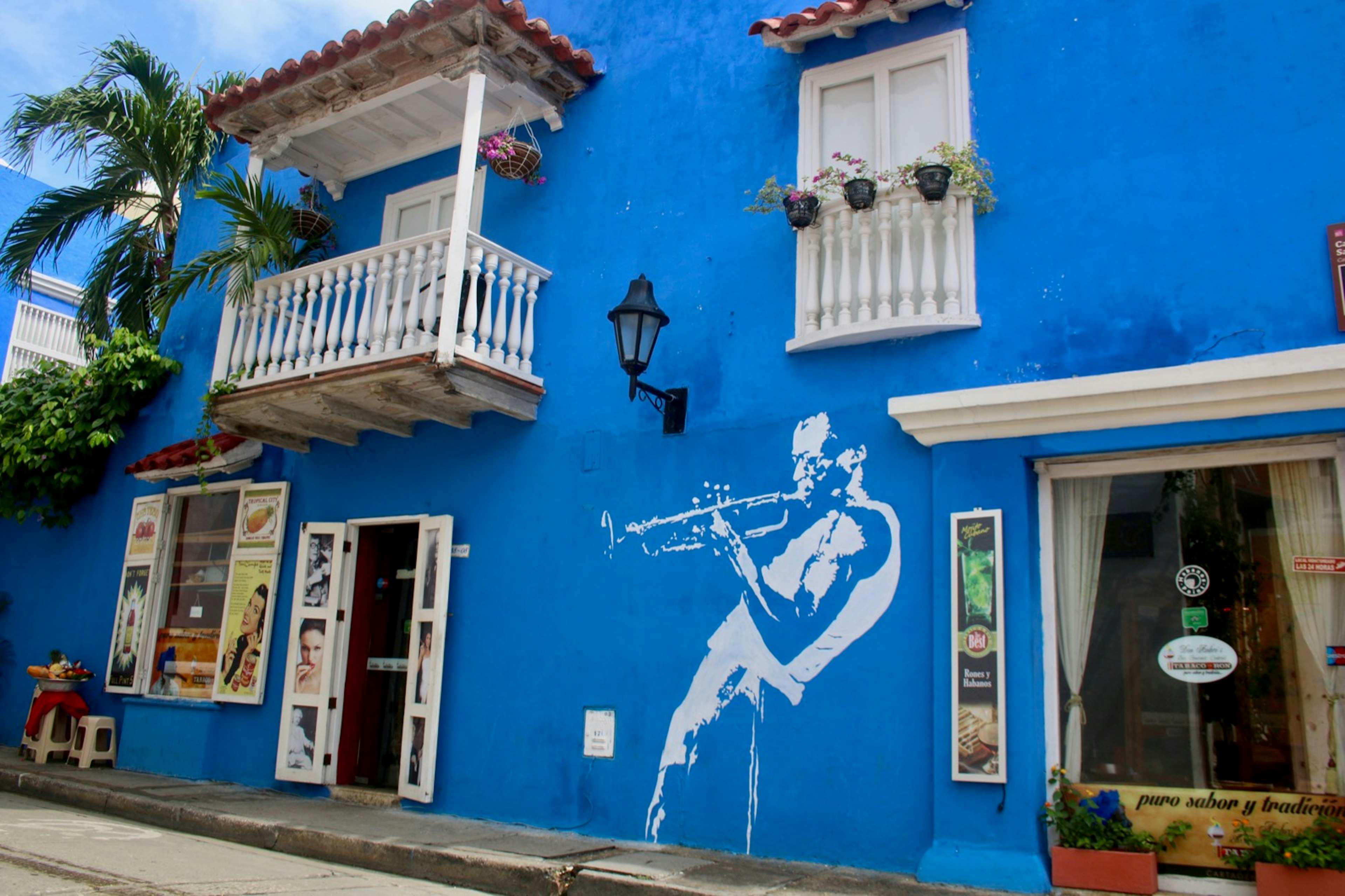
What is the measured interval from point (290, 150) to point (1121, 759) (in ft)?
28.6

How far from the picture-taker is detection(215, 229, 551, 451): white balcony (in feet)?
25.7

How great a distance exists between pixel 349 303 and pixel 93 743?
17.2 feet

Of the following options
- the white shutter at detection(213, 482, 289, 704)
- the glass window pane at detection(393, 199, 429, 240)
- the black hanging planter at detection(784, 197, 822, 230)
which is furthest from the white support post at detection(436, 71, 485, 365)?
the white shutter at detection(213, 482, 289, 704)

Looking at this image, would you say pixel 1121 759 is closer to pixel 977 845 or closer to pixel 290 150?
pixel 977 845

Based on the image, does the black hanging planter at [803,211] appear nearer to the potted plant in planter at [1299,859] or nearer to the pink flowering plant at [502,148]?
the pink flowering plant at [502,148]

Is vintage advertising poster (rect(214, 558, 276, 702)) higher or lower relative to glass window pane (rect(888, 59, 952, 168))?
lower

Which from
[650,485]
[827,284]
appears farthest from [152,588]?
[827,284]

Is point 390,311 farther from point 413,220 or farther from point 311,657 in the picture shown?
point 311,657

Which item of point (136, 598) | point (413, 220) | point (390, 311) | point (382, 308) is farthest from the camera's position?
point (136, 598)

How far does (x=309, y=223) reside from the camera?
10070 millimetres

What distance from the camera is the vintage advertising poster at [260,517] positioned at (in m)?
9.79

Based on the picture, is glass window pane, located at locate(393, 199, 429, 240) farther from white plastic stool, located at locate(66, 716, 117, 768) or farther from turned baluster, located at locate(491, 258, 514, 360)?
white plastic stool, located at locate(66, 716, 117, 768)

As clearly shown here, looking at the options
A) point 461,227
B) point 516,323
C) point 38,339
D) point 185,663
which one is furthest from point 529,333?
point 38,339

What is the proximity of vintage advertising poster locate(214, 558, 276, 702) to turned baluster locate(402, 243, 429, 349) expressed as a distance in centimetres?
301
